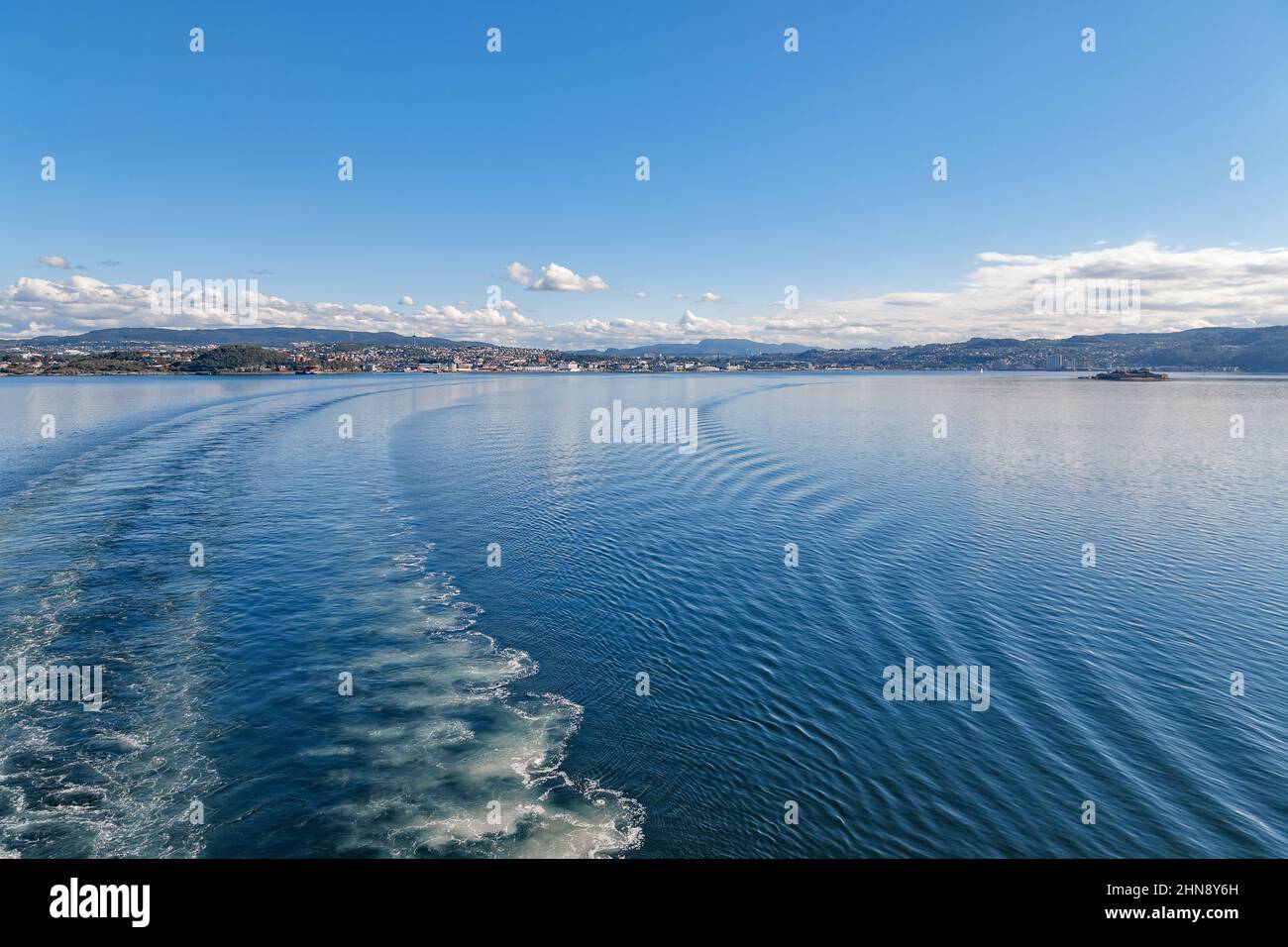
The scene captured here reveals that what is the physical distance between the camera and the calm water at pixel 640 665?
492 inches

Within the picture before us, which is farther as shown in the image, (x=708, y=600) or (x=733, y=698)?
(x=708, y=600)

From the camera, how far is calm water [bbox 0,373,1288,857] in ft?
41.0

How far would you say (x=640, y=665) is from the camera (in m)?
19.0

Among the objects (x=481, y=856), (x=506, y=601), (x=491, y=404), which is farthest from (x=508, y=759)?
(x=491, y=404)
